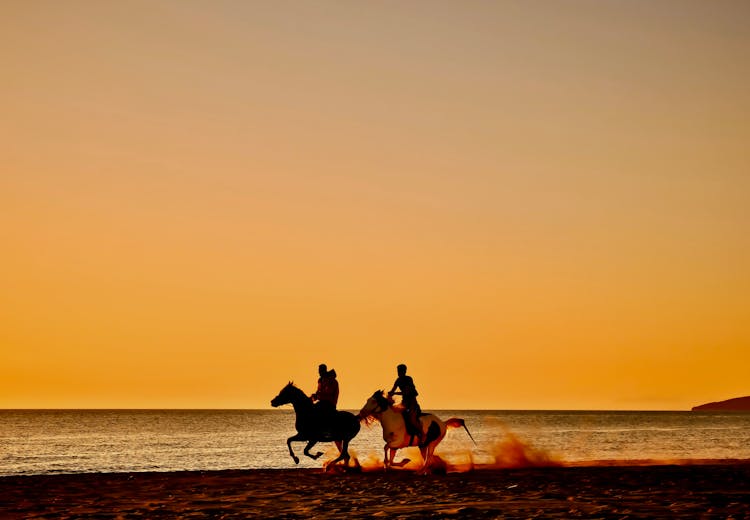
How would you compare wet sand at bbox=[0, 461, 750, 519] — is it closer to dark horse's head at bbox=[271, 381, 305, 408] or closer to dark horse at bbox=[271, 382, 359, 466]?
dark horse at bbox=[271, 382, 359, 466]

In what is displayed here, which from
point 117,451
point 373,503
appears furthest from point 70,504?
point 117,451

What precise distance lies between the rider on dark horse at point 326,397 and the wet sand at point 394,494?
1.60 metres

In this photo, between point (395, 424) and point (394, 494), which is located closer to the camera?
point (394, 494)

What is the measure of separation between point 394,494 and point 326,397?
316 inches

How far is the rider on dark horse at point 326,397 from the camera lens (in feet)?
91.5

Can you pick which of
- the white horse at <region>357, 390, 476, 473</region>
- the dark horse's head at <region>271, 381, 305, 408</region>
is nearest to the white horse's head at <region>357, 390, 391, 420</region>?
the white horse at <region>357, 390, 476, 473</region>

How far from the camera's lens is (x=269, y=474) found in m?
26.8

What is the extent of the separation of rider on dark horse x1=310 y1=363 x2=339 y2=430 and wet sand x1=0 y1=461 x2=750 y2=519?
5.25 feet

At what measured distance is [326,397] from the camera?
91.8 feet

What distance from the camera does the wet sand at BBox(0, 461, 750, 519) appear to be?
16.8 meters

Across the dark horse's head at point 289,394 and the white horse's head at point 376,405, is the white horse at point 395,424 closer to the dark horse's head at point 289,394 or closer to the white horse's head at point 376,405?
the white horse's head at point 376,405

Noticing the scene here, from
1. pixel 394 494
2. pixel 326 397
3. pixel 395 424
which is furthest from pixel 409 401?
pixel 394 494

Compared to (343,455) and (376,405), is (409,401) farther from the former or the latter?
(343,455)

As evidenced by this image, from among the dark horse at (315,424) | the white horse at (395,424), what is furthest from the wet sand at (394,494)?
the dark horse at (315,424)
